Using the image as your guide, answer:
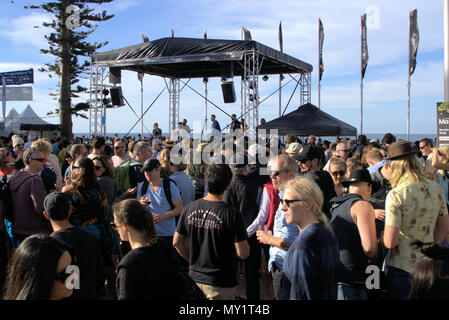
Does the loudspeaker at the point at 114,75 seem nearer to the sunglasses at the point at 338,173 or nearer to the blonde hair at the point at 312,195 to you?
the sunglasses at the point at 338,173

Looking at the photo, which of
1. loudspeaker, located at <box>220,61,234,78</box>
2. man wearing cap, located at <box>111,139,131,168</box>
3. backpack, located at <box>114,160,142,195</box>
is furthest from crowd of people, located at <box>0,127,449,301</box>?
loudspeaker, located at <box>220,61,234,78</box>

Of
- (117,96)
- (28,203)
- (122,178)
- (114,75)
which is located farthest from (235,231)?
(117,96)

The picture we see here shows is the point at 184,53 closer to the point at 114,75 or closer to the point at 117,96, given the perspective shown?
the point at 114,75

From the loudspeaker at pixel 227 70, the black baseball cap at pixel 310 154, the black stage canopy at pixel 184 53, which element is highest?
the black stage canopy at pixel 184 53

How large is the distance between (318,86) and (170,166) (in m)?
16.4

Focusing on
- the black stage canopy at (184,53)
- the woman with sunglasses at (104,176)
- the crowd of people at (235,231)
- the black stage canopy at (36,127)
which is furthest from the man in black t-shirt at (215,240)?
the black stage canopy at (36,127)

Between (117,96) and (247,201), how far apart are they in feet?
Answer: 38.5

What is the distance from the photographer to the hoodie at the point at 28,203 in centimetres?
382

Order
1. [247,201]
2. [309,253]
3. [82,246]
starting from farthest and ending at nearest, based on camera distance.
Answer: [247,201] < [82,246] < [309,253]

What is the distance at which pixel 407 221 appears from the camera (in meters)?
2.71

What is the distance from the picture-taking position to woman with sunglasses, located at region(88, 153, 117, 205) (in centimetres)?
454

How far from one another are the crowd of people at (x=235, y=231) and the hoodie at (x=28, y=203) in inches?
0.4

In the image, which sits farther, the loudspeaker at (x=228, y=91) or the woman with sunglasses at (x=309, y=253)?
the loudspeaker at (x=228, y=91)
